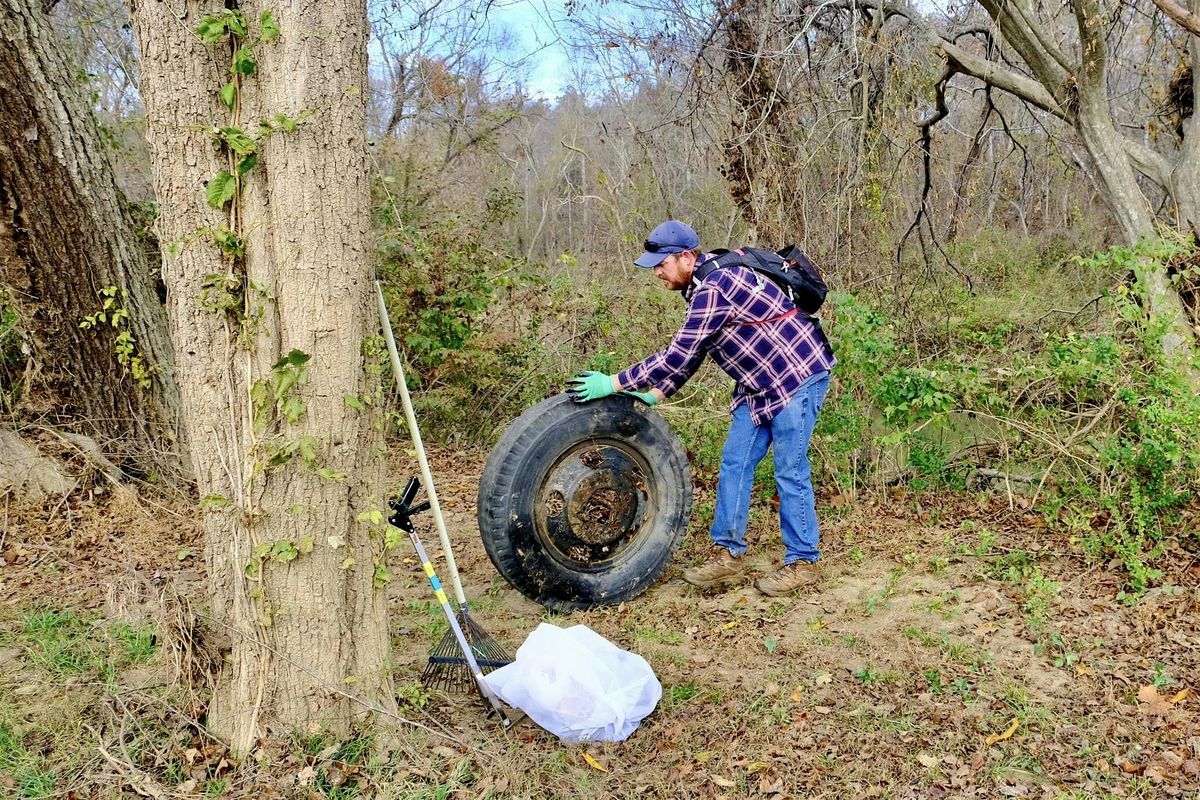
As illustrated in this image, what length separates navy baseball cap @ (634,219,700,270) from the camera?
459cm

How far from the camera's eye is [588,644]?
11.3ft

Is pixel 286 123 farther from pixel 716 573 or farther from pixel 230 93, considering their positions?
pixel 716 573

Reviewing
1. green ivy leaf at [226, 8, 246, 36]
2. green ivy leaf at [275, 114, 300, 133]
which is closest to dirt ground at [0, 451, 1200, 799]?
green ivy leaf at [275, 114, 300, 133]

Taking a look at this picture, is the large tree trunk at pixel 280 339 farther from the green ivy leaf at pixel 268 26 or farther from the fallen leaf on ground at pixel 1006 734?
the fallen leaf on ground at pixel 1006 734

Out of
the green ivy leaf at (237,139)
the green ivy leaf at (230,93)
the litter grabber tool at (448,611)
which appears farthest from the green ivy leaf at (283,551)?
the green ivy leaf at (230,93)

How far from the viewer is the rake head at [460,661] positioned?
3590 millimetres

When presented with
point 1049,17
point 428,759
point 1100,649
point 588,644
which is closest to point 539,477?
point 588,644

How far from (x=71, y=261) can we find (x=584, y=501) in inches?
154

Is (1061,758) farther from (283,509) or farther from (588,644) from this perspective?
(283,509)

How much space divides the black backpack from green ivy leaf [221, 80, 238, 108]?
2474mm

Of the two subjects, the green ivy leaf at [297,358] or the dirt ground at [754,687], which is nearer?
the green ivy leaf at [297,358]

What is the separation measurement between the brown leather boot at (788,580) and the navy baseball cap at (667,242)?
1850mm

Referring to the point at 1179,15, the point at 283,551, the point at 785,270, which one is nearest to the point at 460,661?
the point at 283,551

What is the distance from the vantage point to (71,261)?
19.3ft
